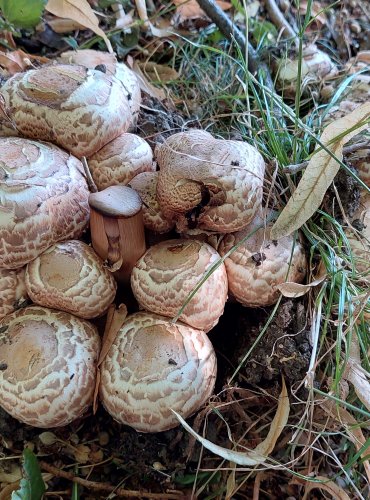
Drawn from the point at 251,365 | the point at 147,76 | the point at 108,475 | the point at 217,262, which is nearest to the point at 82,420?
the point at 108,475

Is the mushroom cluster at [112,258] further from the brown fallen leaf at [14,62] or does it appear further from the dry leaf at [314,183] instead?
the brown fallen leaf at [14,62]

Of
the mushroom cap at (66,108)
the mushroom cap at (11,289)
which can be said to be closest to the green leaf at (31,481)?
Answer: the mushroom cap at (11,289)

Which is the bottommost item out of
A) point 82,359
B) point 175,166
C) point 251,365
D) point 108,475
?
point 108,475

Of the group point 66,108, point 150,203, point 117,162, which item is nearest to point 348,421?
point 150,203

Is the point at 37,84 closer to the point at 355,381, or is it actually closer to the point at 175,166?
the point at 175,166

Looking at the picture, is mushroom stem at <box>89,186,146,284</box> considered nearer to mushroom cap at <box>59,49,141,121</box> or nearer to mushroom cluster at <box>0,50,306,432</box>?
mushroom cluster at <box>0,50,306,432</box>

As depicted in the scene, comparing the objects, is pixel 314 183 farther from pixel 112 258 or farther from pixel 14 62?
pixel 14 62
